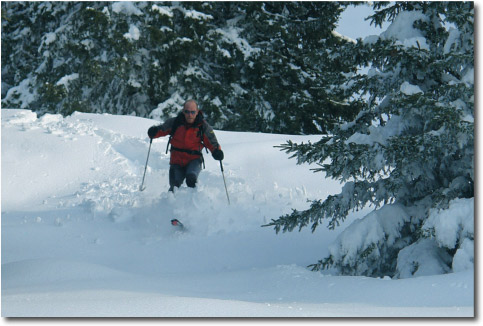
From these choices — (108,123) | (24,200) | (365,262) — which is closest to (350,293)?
(365,262)

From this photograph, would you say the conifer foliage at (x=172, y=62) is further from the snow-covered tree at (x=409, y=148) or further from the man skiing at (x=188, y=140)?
the snow-covered tree at (x=409, y=148)

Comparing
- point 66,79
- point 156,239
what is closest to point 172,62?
point 66,79

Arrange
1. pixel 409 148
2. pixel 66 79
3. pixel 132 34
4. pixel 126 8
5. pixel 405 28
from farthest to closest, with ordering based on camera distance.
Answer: pixel 66 79, pixel 132 34, pixel 126 8, pixel 405 28, pixel 409 148

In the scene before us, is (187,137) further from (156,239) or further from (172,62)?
(172,62)

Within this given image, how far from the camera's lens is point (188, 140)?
9109 millimetres

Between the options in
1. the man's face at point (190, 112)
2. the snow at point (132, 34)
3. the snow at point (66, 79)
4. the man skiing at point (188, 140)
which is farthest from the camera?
the snow at point (66, 79)

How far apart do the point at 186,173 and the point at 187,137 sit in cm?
58

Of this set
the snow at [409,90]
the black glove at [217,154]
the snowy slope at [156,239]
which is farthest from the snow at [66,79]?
the snow at [409,90]

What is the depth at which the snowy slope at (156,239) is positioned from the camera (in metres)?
4.33

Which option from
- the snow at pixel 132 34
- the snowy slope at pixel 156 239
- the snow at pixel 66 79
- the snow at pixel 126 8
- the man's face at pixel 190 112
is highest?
the snow at pixel 126 8

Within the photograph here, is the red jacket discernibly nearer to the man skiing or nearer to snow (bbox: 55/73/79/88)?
the man skiing

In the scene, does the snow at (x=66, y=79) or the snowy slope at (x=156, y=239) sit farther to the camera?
the snow at (x=66, y=79)

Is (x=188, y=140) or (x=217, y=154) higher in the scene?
(x=188, y=140)

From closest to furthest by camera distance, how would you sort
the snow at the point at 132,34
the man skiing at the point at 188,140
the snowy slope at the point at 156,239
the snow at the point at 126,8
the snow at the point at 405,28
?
1. the snowy slope at the point at 156,239
2. the snow at the point at 405,28
3. the man skiing at the point at 188,140
4. the snow at the point at 126,8
5. the snow at the point at 132,34
